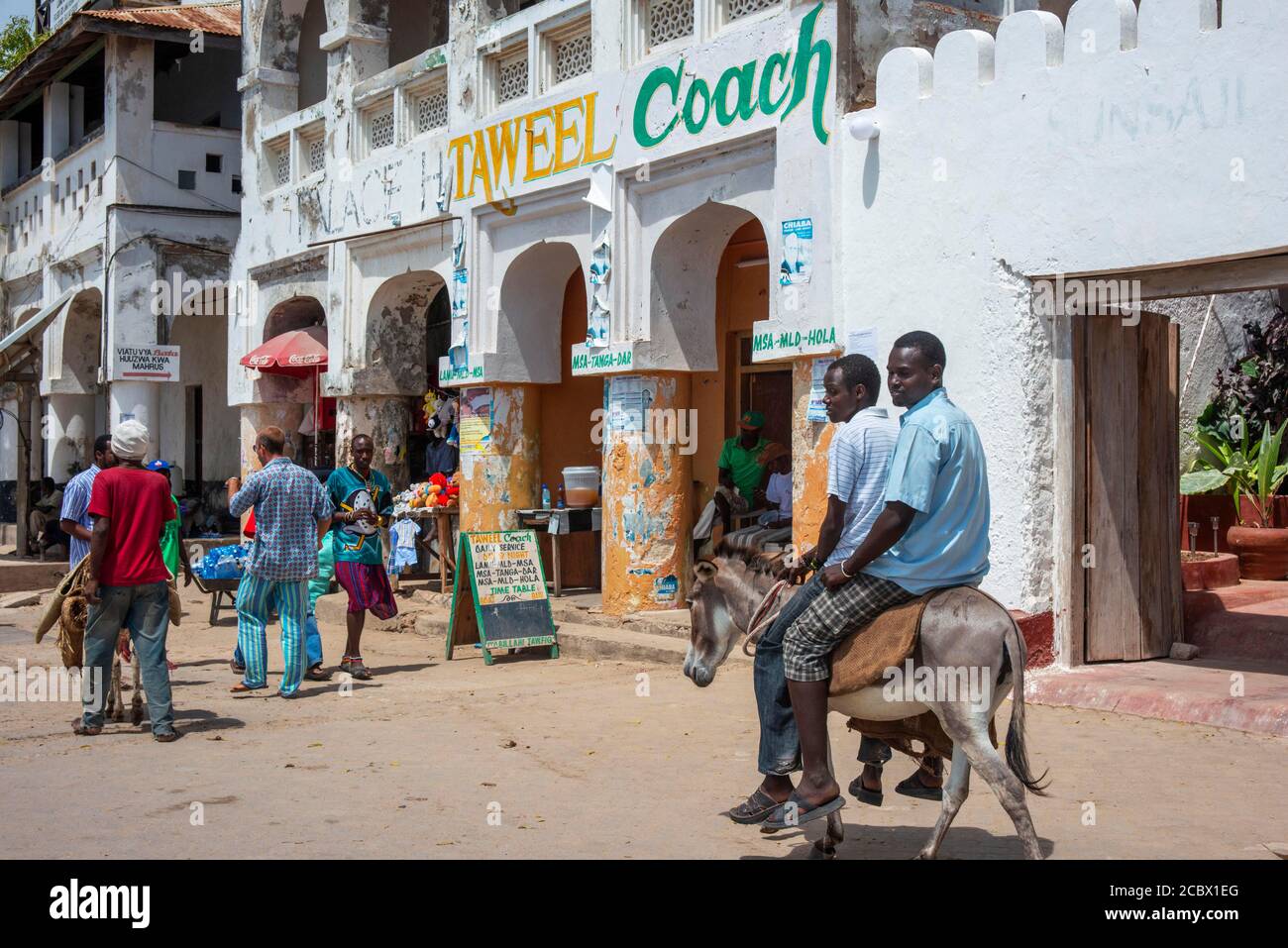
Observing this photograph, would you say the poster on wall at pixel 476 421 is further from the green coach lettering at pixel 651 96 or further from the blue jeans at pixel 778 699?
the blue jeans at pixel 778 699

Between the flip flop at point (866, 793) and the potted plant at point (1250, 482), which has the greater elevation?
the potted plant at point (1250, 482)

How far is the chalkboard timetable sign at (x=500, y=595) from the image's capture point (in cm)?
1198

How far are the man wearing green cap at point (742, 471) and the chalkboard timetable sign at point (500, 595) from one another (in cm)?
206

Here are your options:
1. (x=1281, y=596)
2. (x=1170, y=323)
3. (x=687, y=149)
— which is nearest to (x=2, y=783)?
(x=687, y=149)

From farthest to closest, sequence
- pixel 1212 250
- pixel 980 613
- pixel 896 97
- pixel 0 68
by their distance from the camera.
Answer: pixel 0 68 → pixel 896 97 → pixel 1212 250 → pixel 980 613

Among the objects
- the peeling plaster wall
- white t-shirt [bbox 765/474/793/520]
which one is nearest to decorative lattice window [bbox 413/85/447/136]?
white t-shirt [bbox 765/474/793/520]

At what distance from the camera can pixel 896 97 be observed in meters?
10.1

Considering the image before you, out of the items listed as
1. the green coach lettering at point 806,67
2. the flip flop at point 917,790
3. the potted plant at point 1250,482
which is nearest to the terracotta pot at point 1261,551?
the potted plant at point 1250,482

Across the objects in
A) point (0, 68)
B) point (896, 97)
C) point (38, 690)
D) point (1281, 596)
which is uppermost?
point (0, 68)

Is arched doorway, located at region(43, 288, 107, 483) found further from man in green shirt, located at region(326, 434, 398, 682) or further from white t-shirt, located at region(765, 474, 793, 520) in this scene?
white t-shirt, located at region(765, 474, 793, 520)

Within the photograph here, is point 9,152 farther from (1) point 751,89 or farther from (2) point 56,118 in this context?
(1) point 751,89

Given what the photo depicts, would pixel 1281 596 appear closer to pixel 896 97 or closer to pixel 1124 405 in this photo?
pixel 1124 405

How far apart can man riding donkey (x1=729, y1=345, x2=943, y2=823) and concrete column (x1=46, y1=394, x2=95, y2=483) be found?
2270 centimetres
